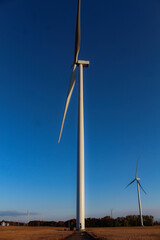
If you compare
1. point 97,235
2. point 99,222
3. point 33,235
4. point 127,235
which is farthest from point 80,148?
point 99,222

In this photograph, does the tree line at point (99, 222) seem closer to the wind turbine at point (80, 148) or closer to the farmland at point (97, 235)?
the wind turbine at point (80, 148)

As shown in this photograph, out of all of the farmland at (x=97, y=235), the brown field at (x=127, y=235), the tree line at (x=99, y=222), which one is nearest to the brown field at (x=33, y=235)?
the farmland at (x=97, y=235)

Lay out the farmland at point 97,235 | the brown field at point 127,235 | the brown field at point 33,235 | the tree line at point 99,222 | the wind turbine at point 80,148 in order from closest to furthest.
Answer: the brown field at point 127,235, the farmland at point 97,235, the brown field at point 33,235, the wind turbine at point 80,148, the tree line at point 99,222

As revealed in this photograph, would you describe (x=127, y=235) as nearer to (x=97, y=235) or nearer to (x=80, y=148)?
(x=97, y=235)

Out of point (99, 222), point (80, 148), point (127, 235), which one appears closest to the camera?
point (127, 235)

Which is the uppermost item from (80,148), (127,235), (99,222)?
(80,148)

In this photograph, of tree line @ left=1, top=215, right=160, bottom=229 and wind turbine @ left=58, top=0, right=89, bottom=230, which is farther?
tree line @ left=1, top=215, right=160, bottom=229

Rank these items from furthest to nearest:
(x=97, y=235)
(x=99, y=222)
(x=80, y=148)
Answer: (x=99, y=222), (x=80, y=148), (x=97, y=235)

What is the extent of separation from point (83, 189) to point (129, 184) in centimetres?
6171

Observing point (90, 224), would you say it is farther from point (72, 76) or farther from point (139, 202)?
point (72, 76)

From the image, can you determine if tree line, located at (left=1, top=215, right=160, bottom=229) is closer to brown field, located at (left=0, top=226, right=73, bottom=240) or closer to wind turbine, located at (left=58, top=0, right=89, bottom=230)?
wind turbine, located at (left=58, top=0, right=89, bottom=230)

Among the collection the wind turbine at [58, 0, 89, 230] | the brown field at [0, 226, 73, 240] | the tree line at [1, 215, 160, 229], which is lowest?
the tree line at [1, 215, 160, 229]

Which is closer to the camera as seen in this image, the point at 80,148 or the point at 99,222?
the point at 80,148

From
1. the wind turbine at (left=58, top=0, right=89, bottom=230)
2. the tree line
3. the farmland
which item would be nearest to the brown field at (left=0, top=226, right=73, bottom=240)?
the farmland
